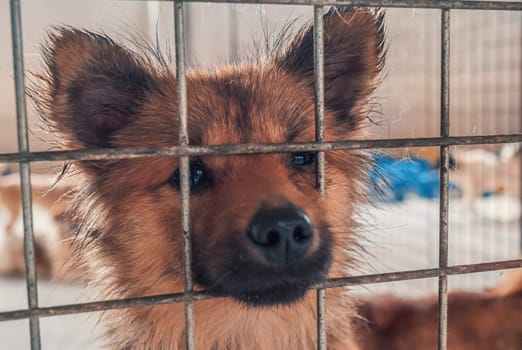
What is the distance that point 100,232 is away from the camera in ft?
6.63

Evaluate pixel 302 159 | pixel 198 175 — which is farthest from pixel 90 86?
pixel 302 159

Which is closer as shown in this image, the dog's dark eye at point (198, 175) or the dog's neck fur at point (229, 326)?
the dog's dark eye at point (198, 175)

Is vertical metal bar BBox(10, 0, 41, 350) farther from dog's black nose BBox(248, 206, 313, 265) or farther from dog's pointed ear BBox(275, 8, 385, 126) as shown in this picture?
dog's pointed ear BBox(275, 8, 385, 126)

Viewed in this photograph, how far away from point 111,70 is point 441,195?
38.4 inches

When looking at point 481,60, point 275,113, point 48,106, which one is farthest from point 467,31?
point 48,106

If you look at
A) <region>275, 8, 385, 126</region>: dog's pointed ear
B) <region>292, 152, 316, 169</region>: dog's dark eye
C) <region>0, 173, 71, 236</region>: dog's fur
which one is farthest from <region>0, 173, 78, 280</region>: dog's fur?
<region>292, 152, 316, 169</region>: dog's dark eye

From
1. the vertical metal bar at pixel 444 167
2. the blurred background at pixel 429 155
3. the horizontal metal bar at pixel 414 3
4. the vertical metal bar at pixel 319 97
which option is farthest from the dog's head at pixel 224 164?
the blurred background at pixel 429 155

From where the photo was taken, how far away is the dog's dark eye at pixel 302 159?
1.86 m

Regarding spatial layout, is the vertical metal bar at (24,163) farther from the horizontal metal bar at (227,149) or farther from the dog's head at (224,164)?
the dog's head at (224,164)

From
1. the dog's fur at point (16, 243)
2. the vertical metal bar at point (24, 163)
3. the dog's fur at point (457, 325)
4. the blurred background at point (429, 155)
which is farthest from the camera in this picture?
the dog's fur at point (16, 243)

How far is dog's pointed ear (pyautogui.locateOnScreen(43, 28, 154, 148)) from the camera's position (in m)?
1.62

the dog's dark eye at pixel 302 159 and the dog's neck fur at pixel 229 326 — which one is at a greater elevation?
the dog's dark eye at pixel 302 159

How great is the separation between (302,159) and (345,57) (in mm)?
336

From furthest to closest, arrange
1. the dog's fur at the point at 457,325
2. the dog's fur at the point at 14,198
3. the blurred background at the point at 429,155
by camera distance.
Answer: the dog's fur at the point at 14,198, the blurred background at the point at 429,155, the dog's fur at the point at 457,325
